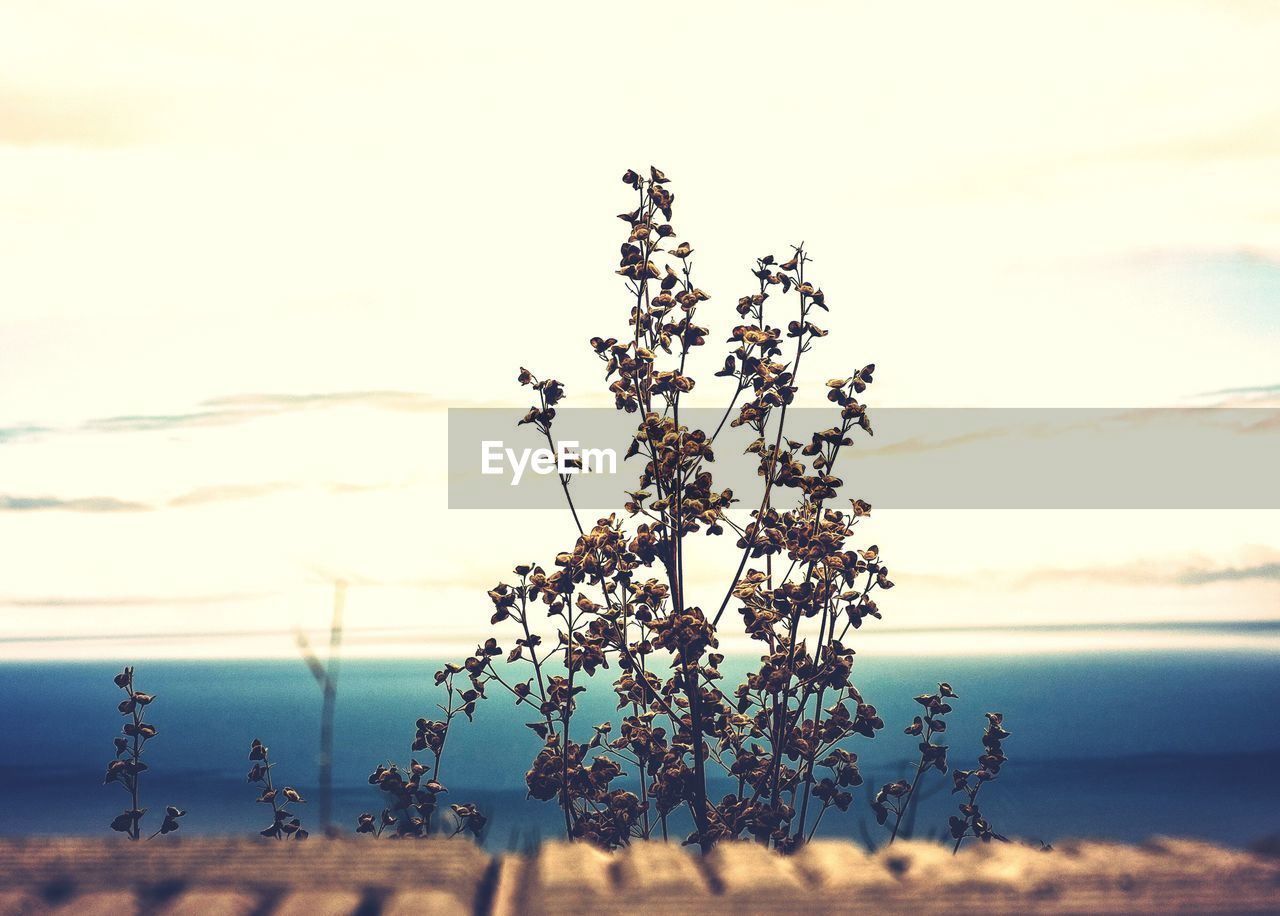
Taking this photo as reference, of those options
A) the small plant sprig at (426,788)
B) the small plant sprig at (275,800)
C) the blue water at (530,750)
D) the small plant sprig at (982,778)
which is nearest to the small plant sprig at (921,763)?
the small plant sprig at (982,778)

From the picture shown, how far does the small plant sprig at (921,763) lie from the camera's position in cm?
587

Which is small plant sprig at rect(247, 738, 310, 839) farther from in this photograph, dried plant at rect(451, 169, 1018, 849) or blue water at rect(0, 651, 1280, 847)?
blue water at rect(0, 651, 1280, 847)

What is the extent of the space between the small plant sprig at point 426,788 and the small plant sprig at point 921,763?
210cm

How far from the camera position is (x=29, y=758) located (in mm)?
111688

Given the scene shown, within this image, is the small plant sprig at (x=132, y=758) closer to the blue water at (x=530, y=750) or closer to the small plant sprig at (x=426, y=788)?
the small plant sprig at (x=426, y=788)

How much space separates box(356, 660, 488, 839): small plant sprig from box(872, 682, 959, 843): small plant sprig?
6.90ft

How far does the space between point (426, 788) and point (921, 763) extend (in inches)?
101

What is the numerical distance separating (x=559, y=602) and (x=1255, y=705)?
5869 inches

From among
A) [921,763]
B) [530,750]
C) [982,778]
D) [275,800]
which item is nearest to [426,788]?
[275,800]

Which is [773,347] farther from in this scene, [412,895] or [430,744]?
[412,895]

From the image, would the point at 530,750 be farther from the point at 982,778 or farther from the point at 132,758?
the point at 982,778

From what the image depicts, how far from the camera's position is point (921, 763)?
5984 millimetres

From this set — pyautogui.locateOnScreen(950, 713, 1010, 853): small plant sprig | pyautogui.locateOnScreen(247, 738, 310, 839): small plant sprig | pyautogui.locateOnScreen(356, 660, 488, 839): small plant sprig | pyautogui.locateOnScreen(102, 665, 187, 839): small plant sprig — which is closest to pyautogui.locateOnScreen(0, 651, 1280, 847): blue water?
pyautogui.locateOnScreen(102, 665, 187, 839): small plant sprig

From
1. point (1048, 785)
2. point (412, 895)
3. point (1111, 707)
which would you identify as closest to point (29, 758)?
point (1048, 785)
